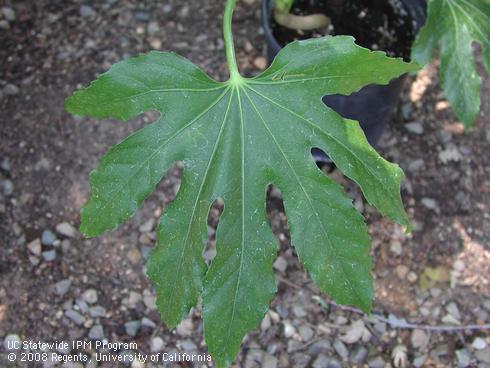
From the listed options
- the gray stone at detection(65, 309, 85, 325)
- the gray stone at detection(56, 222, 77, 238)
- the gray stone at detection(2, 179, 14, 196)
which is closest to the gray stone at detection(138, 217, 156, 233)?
the gray stone at detection(56, 222, 77, 238)

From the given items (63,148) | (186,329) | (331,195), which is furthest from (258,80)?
(63,148)

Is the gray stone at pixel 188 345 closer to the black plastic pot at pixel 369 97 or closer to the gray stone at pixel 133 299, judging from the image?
the gray stone at pixel 133 299

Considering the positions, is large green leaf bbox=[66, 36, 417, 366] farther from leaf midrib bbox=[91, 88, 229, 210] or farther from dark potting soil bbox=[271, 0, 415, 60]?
dark potting soil bbox=[271, 0, 415, 60]

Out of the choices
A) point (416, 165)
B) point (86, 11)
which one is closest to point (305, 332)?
point (416, 165)

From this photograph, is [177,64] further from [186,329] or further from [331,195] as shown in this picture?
[186,329]

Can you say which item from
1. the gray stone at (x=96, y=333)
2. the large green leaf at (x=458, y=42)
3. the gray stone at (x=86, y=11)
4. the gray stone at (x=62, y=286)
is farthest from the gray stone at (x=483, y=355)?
the gray stone at (x=86, y=11)
